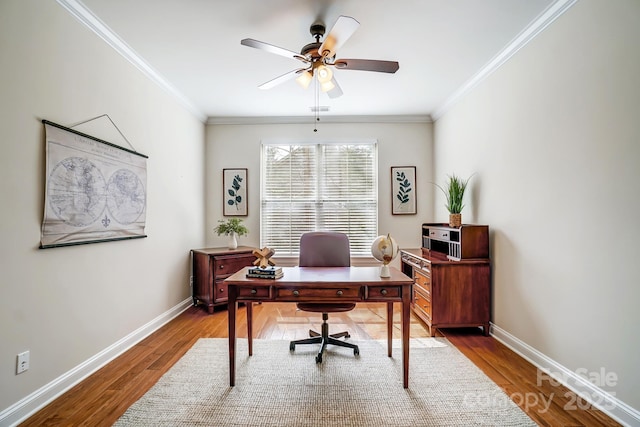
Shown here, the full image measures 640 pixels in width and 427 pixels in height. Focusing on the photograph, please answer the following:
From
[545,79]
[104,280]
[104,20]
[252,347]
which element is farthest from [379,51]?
[104,280]

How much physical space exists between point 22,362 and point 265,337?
68.1 inches

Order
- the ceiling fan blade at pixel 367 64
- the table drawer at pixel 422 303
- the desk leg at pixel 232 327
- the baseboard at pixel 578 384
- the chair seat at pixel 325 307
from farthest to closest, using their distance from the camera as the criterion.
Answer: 1. the table drawer at pixel 422 303
2. the chair seat at pixel 325 307
3. the ceiling fan blade at pixel 367 64
4. the desk leg at pixel 232 327
5. the baseboard at pixel 578 384

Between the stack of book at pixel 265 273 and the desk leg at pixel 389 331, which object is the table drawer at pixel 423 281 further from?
the stack of book at pixel 265 273

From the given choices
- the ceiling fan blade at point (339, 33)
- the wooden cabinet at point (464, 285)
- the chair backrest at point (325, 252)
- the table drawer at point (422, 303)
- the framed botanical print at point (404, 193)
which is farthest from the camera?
the framed botanical print at point (404, 193)

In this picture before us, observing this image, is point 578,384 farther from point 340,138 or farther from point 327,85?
point 340,138

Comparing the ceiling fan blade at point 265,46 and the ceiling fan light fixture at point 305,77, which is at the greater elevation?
the ceiling fan blade at point 265,46

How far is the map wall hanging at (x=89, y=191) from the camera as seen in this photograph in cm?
194

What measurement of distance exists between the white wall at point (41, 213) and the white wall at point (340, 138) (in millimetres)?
1290

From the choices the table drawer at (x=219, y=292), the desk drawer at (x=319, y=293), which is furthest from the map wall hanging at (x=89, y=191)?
the desk drawer at (x=319, y=293)

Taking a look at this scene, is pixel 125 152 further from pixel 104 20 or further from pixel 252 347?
pixel 252 347

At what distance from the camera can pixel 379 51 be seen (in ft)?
8.90

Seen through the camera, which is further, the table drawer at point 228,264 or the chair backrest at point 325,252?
the table drawer at point 228,264

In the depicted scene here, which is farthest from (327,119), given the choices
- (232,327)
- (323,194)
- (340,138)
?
(232,327)

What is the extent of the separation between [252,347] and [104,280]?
1.33 m
